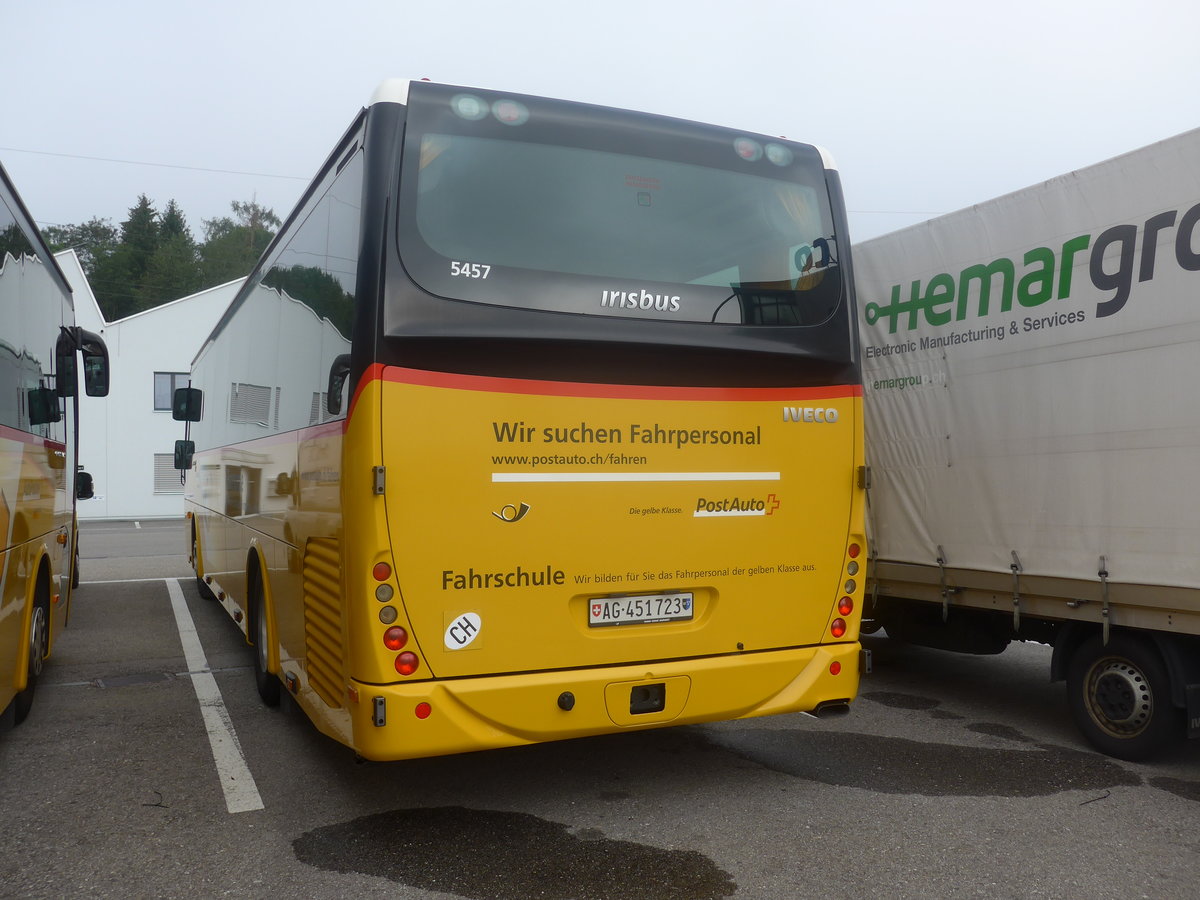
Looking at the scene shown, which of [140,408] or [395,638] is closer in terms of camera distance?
[395,638]

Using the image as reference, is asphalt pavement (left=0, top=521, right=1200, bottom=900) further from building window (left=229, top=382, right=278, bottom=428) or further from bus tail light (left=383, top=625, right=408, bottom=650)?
building window (left=229, top=382, right=278, bottom=428)

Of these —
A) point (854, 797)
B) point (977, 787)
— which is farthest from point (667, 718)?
point (977, 787)

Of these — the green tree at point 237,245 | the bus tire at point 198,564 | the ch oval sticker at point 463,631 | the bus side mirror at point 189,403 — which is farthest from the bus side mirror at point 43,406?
the green tree at point 237,245

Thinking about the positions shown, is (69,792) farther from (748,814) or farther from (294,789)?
(748,814)

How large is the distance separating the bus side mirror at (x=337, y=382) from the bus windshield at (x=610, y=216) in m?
0.50

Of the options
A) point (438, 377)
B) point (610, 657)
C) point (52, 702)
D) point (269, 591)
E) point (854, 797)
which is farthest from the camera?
point (52, 702)

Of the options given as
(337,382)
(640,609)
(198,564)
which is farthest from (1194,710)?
(198,564)

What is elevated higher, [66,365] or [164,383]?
[164,383]

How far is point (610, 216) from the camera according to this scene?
4.57 metres

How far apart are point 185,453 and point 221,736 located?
26.3ft

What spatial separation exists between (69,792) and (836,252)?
475cm

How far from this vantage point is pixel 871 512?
23.5 ft

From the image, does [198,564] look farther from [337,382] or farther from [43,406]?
[337,382]

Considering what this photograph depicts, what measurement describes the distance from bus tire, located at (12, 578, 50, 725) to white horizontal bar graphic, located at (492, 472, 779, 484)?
144 inches
